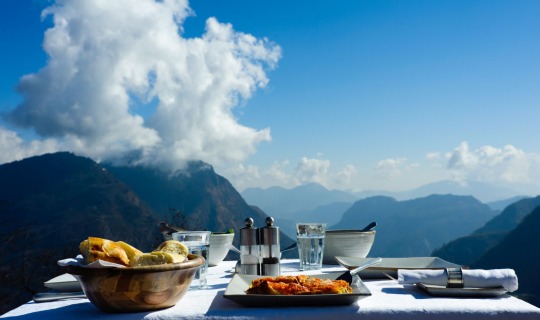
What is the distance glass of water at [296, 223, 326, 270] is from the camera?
7.98 feet

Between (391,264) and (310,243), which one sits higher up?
(310,243)

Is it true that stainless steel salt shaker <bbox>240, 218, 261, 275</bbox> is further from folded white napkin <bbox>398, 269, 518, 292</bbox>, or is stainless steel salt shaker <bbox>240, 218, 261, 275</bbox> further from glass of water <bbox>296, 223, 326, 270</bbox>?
folded white napkin <bbox>398, 269, 518, 292</bbox>

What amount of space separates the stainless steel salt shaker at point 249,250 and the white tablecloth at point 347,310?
0.46m

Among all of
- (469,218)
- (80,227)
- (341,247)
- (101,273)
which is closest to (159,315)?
(101,273)

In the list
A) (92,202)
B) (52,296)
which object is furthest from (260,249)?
(92,202)

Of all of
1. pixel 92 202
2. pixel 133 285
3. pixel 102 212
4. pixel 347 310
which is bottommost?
pixel 347 310

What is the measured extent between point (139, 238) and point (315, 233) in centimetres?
3420

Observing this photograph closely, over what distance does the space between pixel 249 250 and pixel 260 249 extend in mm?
51

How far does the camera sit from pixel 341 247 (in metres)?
2.70

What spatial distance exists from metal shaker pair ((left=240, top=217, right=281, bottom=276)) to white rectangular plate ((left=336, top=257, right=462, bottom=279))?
1.11ft

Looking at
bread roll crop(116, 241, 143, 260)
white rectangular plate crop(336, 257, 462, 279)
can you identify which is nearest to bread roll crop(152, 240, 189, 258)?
bread roll crop(116, 241, 143, 260)

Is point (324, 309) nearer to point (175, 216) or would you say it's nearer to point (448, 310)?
point (448, 310)

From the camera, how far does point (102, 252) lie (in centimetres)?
148

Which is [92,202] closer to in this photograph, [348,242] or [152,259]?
[348,242]
